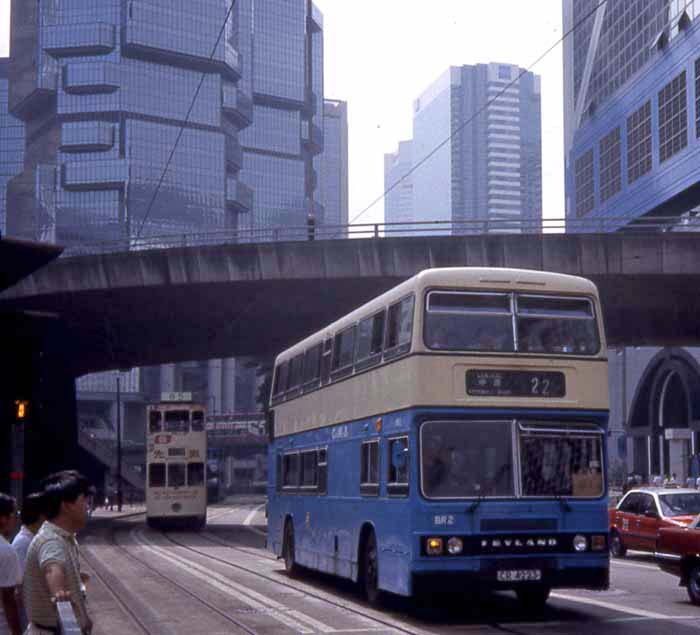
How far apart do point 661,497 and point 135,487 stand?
80.0m

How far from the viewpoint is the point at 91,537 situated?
43.1 m

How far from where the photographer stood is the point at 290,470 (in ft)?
78.0

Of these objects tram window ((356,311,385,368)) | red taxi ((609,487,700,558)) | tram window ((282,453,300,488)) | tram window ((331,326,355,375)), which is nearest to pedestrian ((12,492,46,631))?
tram window ((356,311,385,368))

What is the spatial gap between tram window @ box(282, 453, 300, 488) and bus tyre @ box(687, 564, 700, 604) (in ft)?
26.2

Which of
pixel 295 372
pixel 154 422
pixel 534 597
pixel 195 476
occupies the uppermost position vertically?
pixel 295 372

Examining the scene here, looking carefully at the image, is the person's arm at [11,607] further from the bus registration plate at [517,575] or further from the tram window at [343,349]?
the tram window at [343,349]

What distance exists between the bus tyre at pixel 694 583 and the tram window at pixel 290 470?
7993mm

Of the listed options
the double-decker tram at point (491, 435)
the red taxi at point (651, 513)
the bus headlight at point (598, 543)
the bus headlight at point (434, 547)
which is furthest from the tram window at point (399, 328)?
the red taxi at point (651, 513)

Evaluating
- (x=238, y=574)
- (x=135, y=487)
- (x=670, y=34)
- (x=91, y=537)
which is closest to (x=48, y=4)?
(x=135, y=487)

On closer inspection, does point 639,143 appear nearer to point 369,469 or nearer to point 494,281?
point 369,469

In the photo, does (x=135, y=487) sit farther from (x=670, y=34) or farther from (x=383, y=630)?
(x=383, y=630)

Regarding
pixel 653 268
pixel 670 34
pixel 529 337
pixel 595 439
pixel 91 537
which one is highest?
pixel 670 34

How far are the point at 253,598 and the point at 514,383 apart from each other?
593 centimetres

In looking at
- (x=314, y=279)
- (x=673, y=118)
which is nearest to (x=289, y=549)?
(x=314, y=279)
